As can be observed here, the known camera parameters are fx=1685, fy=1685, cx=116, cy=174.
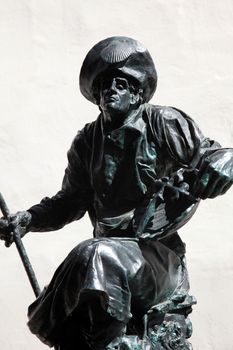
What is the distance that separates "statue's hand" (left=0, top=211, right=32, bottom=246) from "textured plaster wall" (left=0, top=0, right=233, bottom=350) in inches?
70.9

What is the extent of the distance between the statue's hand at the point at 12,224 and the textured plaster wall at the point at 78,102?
1.80 meters

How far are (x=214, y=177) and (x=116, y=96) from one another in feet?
0.92

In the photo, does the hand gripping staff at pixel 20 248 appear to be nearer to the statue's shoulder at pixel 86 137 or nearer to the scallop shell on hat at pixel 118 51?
the statue's shoulder at pixel 86 137

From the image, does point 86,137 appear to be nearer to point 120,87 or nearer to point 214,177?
point 120,87

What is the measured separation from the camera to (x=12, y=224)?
140 inches

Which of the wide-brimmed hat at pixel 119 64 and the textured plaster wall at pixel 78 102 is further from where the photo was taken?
the textured plaster wall at pixel 78 102

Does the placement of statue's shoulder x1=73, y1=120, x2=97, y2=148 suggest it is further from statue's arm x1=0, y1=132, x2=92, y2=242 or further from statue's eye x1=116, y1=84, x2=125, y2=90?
statue's eye x1=116, y1=84, x2=125, y2=90

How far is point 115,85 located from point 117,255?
1.24 ft

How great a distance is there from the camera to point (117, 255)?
3.31 metres

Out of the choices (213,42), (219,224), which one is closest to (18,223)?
(219,224)

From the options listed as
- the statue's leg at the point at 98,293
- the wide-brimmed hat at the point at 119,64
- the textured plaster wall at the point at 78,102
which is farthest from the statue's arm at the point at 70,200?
the textured plaster wall at the point at 78,102

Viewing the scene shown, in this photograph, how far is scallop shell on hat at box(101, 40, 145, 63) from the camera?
3.46m

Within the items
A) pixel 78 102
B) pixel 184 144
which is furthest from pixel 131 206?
pixel 78 102

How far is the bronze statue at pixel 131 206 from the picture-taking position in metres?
3.30
